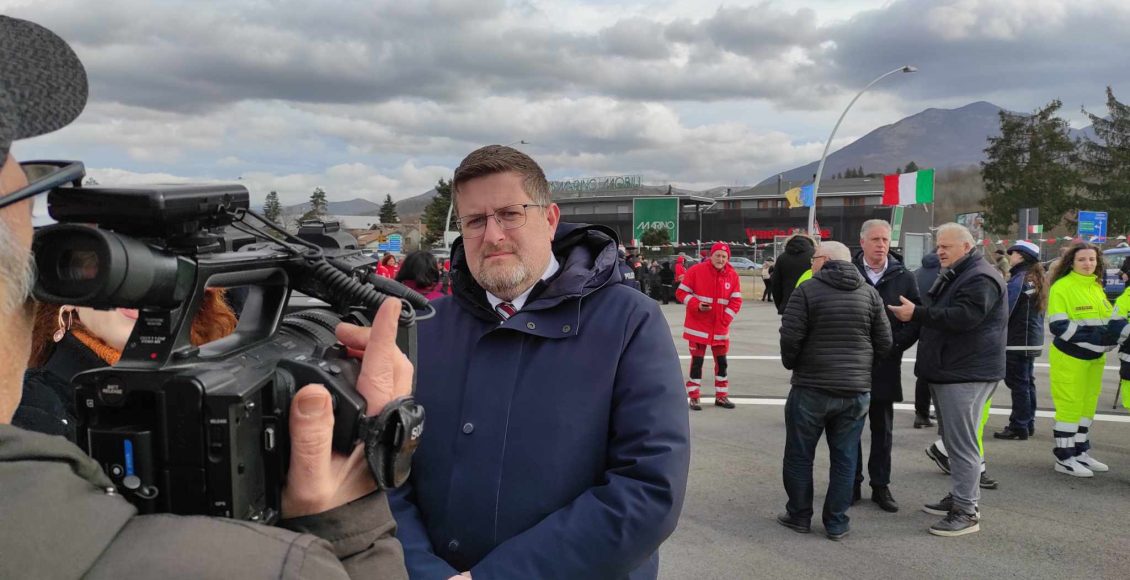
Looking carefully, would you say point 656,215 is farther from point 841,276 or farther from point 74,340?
point 74,340

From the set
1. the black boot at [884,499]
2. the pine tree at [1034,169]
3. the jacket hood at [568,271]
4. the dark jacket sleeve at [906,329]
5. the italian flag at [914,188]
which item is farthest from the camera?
the pine tree at [1034,169]

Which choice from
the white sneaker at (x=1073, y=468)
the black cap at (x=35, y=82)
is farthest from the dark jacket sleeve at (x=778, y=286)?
the black cap at (x=35, y=82)

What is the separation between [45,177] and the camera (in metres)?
0.93

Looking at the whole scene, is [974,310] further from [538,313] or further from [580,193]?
[580,193]

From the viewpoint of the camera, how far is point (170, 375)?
1.01m

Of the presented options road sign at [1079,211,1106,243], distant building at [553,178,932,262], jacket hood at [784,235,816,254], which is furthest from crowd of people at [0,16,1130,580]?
distant building at [553,178,932,262]

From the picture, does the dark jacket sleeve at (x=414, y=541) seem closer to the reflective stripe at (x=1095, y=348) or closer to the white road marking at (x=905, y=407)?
the reflective stripe at (x=1095, y=348)

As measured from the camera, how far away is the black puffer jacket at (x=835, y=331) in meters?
4.93

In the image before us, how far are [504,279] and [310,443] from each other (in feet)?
4.43

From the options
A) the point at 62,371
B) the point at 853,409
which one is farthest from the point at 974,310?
the point at 62,371

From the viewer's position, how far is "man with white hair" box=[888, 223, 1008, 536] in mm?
5035

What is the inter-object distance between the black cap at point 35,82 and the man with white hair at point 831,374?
15.1 ft

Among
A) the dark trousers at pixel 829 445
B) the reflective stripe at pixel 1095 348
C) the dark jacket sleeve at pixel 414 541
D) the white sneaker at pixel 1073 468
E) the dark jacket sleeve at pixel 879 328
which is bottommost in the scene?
the white sneaker at pixel 1073 468

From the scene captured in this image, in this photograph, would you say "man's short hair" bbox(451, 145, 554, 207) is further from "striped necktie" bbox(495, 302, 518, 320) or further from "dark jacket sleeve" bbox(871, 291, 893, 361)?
"dark jacket sleeve" bbox(871, 291, 893, 361)
